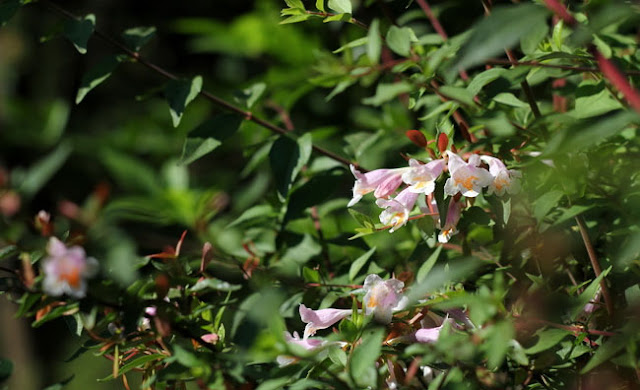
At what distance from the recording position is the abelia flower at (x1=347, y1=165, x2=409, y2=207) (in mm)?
801

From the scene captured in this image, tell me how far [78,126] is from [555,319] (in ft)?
11.0

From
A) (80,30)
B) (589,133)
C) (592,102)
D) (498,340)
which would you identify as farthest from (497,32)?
(80,30)

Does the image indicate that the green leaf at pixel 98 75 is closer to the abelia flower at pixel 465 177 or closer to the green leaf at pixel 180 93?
the green leaf at pixel 180 93

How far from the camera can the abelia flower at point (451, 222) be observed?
0.77 metres

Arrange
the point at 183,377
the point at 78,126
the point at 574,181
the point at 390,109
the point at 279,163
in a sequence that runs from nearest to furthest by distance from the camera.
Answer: the point at 183,377 → the point at 574,181 → the point at 279,163 → the point at 390,109 → the point at 78,126

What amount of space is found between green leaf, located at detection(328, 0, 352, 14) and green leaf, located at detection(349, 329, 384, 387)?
437 mm

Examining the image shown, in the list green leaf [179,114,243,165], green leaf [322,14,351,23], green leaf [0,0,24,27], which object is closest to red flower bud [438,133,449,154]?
green leaf [322,14,351,23]

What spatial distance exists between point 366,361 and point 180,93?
1.92 ft

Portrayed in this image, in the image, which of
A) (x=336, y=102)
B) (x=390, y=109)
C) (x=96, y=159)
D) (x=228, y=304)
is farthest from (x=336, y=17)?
(x=96, y=159)

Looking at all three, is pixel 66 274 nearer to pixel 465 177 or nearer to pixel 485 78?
pixel 465 177

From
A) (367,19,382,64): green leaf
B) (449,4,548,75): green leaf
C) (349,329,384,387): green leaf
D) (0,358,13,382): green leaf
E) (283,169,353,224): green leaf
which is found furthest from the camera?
(283,169,353,224): green leaf

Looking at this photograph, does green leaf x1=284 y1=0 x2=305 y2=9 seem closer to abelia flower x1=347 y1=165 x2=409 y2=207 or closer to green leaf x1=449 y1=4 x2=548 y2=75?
abelia flower x1=347 y1=165 x2=409 y2=207

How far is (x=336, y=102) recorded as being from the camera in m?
2.38

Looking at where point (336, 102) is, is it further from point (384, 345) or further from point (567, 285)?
point (384, 345)
